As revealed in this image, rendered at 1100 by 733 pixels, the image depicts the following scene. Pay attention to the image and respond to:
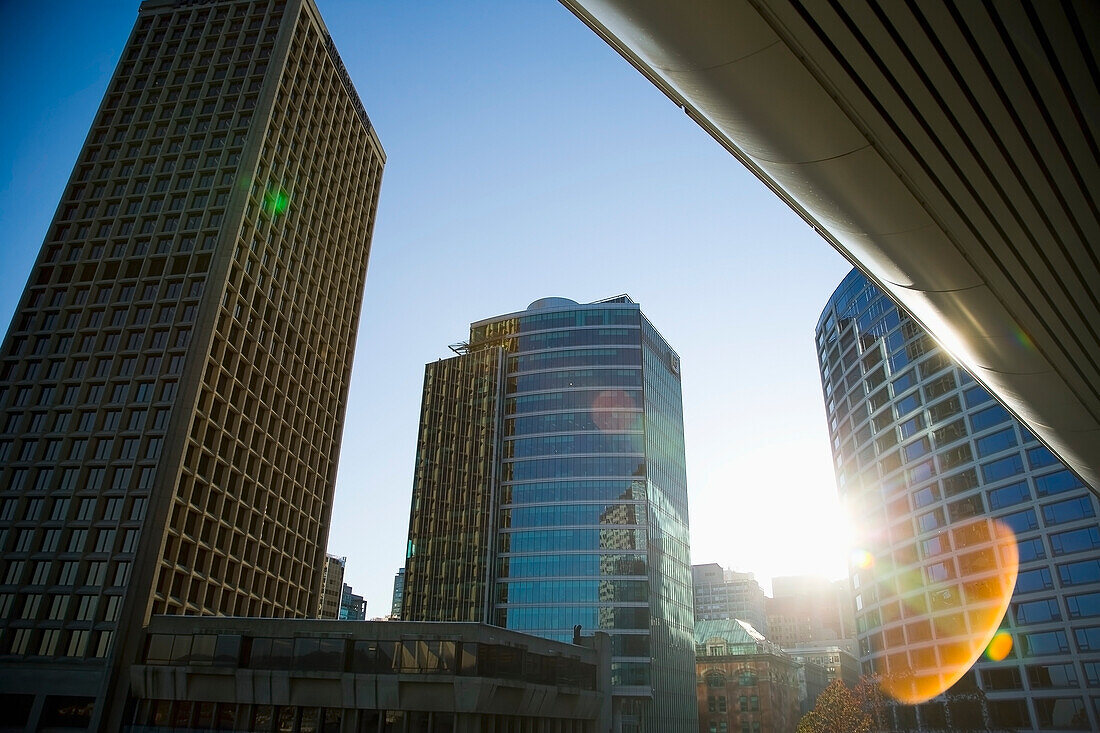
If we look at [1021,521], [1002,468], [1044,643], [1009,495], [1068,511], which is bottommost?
[1044,643]

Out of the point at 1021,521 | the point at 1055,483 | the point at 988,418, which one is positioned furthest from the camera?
the point at 988,418

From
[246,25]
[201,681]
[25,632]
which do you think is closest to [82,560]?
[25,632]

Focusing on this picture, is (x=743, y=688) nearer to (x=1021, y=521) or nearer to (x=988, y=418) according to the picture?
(x=1021, y=521)

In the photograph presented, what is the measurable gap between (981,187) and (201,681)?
5247cm

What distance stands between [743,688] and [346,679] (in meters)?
115

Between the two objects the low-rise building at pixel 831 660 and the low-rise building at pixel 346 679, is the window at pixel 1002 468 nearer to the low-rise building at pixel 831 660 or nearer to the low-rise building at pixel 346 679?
the low-rise building at pixel 346 679

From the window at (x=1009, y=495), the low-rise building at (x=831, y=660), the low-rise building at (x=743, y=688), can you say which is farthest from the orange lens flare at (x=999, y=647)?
the low-rise building at (x=831, y=660)

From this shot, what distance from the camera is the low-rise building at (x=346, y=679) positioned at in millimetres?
43125

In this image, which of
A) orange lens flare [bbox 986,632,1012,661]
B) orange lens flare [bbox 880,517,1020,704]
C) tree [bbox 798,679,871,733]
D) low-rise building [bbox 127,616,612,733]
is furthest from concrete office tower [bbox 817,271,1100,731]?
low-rise building [bbox 127,616,612,733]

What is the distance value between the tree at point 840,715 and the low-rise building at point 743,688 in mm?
38678

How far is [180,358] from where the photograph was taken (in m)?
63.8

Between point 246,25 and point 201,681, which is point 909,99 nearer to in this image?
point 201,681

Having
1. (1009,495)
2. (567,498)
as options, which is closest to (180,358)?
(567,498)

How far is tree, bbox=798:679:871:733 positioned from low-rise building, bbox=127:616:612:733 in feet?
178
